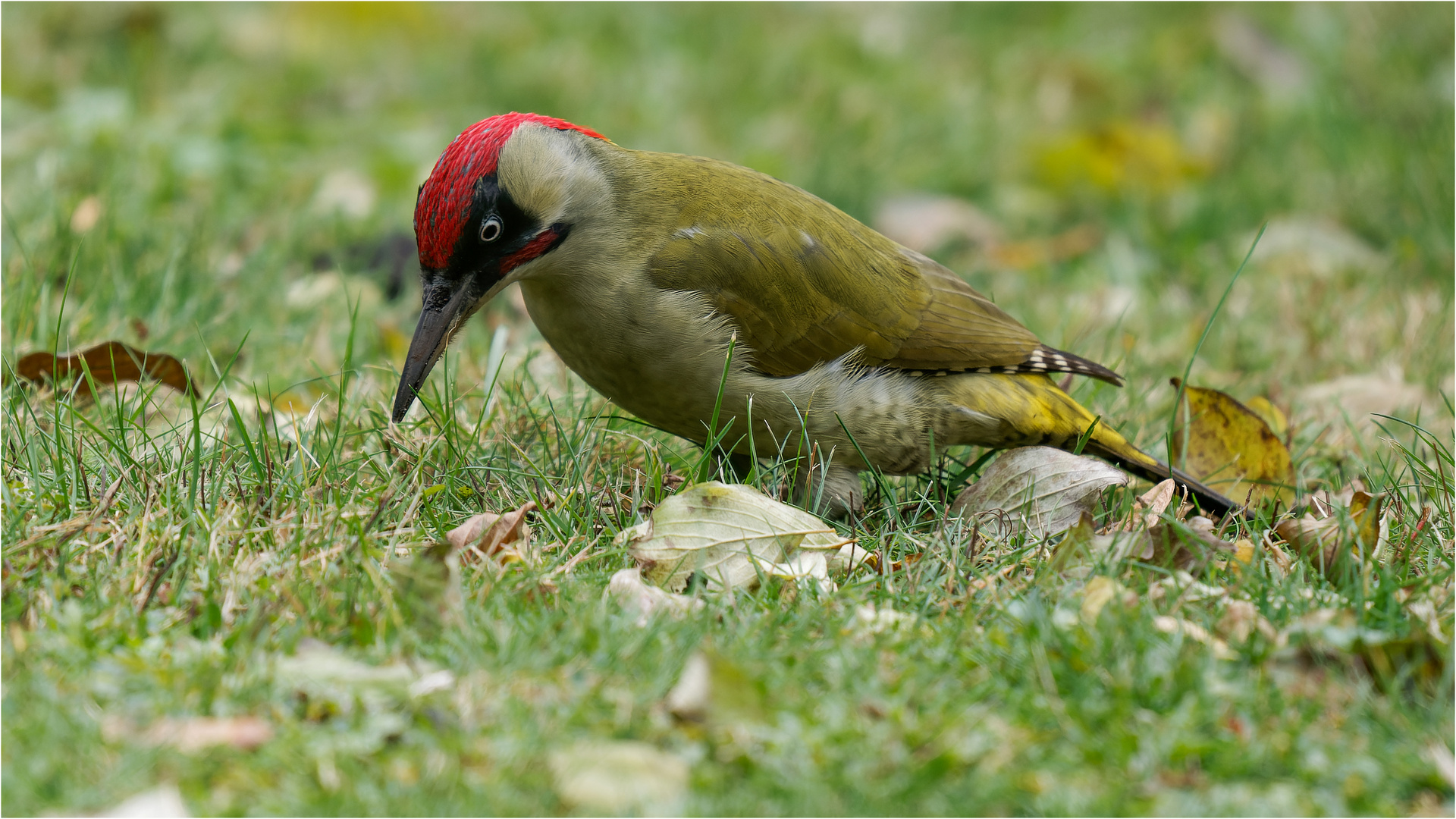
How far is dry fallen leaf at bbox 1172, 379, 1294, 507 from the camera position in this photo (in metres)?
3.69

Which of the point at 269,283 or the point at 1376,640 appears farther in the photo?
the point at 269,283

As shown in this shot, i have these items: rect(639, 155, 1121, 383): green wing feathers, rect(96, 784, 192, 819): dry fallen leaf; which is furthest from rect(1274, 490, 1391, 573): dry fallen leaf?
rect(96, 784, 192, 819): dry fallen leaf

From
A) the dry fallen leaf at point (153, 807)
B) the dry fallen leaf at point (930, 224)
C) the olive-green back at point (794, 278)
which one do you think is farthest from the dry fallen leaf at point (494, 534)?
the dry fallen leaf at point (930, 224)

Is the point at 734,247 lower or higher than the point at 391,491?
higher

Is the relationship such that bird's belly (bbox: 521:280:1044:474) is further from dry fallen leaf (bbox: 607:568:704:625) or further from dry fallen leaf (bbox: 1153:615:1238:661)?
dry fallen leaf (bbox: 1153:615:1238:661)

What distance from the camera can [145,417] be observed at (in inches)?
132

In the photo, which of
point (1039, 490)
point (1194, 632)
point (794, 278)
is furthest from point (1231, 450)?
point (1194, 632)

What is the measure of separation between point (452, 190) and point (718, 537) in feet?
3.51

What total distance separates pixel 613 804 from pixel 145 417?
2000 mm

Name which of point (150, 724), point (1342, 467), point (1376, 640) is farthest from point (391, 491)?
point (1342, 467)

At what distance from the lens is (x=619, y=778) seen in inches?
78.0

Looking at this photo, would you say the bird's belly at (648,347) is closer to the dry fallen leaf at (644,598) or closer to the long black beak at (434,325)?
the long black beak at (434,325)

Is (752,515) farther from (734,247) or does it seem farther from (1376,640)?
(1376,640)

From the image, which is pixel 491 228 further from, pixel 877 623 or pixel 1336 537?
pixel 1336 537
